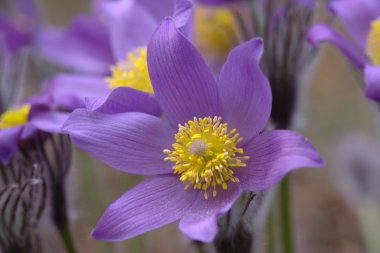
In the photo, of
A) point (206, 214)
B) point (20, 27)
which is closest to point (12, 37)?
point (20, 27)

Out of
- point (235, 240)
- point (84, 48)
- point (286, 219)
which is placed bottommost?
point (286, 219)

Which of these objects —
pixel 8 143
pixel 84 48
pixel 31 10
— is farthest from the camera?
pixel 31 10

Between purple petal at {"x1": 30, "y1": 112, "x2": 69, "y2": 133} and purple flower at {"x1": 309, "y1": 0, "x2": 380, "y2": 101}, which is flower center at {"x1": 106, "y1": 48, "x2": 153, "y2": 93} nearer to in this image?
purple petal at {"x1": 30, "y1": 112, "x2": 69, "y2": 133}

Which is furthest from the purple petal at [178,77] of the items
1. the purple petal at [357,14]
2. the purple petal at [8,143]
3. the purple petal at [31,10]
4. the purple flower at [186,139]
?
the purple petal at [31,10]

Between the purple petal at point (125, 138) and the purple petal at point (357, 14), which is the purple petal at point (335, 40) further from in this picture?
the purple petal at point (125, 138)

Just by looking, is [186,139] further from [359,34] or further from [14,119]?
[359,34]

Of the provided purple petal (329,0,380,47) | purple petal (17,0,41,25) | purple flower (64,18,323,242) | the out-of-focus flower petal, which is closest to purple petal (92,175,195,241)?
purple flower (64,18,323,242)
